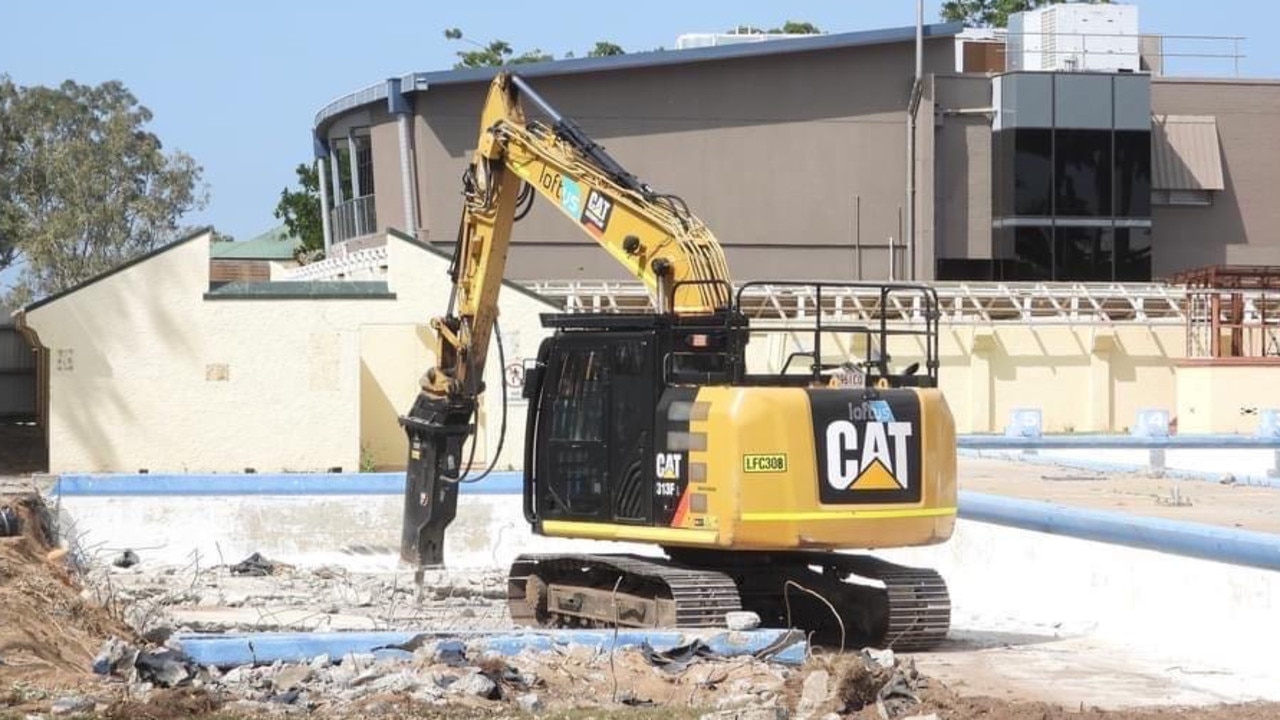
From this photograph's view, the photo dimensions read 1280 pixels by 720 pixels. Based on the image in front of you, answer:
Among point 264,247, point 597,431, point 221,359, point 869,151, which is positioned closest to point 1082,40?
point 869,151

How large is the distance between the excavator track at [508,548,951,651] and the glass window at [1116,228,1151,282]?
3538 centimetres

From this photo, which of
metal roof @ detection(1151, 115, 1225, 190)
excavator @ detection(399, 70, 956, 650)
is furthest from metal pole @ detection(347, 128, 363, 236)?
excavator @ detection(399, 70, 956, 650)

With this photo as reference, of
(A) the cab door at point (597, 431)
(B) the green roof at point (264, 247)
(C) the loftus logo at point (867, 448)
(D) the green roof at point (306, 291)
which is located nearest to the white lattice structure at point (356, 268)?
(D) the green roof at point (306, 291)

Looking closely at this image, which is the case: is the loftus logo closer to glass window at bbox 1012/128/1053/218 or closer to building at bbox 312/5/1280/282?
building at bbox 312/5/1280/282

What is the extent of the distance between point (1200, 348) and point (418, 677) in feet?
117

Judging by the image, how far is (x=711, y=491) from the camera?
14.1 meters

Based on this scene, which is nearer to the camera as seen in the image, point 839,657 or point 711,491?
point 839,657

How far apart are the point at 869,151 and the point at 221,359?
20.4 meters

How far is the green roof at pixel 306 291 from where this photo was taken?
3391 cm

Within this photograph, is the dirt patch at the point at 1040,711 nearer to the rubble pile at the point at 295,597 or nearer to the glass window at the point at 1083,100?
the rubble pile at the point at 295,597

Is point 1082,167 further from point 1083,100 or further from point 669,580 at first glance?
point 669,580

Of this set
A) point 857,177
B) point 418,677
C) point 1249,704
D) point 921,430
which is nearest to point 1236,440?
point 857,177

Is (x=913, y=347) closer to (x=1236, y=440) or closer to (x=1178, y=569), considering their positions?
(x=1236, y=440)

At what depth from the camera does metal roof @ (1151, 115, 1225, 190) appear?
50375mm
